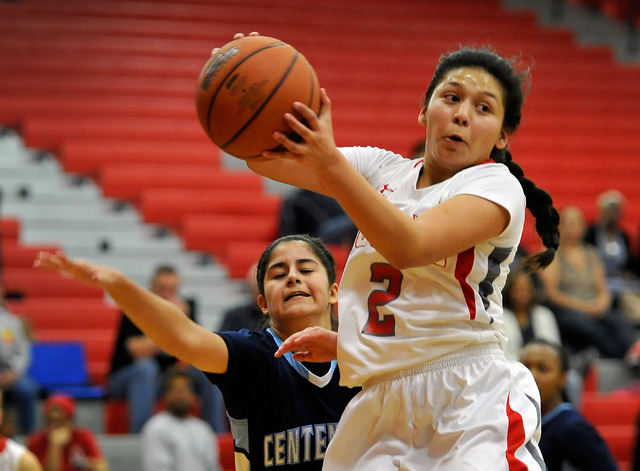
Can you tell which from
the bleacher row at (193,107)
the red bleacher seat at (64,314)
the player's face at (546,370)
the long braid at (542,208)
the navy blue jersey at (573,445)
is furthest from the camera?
the bleacher row at (193,107)

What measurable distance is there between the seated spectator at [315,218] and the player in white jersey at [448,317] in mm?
4801

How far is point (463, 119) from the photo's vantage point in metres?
2.45

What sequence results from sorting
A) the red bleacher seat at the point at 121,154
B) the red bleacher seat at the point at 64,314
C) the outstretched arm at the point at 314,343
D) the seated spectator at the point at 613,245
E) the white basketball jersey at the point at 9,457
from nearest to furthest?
the outstretched arm at the point at 314,343
the white basketball jersey at the point at 9,457
the red bleacher seat at the point at 64,314
the seated spectator at the point at 613,245
the red bleacher seat at the point at 121,154

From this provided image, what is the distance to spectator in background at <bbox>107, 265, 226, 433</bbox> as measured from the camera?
246 inches

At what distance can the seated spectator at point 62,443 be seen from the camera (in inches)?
223

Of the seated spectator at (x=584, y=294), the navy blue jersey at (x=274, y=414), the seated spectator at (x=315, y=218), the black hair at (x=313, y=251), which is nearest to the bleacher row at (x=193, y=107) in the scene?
the seated spectator at (x=584, y=294)

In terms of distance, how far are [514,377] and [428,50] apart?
32.4 feet

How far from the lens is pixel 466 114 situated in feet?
8.04

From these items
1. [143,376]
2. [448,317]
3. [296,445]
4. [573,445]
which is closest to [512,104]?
[448,317]

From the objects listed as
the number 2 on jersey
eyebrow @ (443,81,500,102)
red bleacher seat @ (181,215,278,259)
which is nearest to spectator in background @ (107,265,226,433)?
red bleacher seat @ (181,215,278,259)

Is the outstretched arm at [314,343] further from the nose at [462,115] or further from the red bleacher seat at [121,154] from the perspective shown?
the red bleacher seat at [121,154]

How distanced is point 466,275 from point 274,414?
0.82 meters

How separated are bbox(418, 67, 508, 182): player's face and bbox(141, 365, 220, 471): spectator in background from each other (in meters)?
3.68

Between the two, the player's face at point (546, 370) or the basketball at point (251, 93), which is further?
the player's face at point (546, 370)
